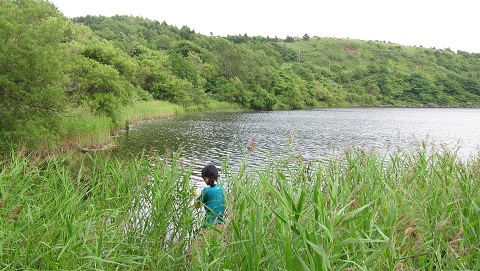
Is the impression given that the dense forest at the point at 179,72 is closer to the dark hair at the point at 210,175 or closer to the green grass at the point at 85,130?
the green grass at the point at 85,130

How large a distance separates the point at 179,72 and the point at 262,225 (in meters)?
56.7

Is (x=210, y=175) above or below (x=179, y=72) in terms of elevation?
below

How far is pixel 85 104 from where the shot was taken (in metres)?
22.5

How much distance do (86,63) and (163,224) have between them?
21041 millimetres

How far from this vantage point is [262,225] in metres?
3.89

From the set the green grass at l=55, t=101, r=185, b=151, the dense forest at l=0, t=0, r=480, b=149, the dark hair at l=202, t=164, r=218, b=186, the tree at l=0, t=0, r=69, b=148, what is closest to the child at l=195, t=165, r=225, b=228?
the dark hair at l=202, t=164, r=218, b=186

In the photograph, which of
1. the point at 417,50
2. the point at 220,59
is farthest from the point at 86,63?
the point at 417,50

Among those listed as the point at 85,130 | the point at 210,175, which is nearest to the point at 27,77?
the point at 85,130

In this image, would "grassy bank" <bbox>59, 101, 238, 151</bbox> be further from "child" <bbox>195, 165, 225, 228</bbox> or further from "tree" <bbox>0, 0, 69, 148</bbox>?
"child" <bbox>195, 165, 225, 228</bbox>

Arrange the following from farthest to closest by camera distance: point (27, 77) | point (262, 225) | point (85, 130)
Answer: point (85, 130) < point (27, 77) < point (262, 225)

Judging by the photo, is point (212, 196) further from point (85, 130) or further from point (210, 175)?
point (85, 130)

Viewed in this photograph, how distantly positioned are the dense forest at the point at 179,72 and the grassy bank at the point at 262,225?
9047mm

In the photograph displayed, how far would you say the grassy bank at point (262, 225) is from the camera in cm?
325

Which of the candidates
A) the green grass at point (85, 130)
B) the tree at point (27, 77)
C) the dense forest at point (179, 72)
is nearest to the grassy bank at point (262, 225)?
the tree at point (27, 77)
